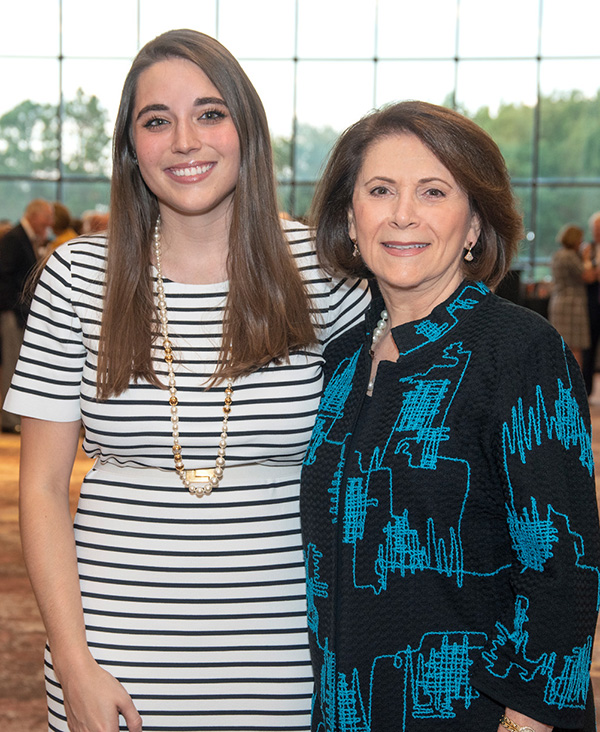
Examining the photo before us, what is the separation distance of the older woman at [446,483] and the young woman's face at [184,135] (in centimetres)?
28

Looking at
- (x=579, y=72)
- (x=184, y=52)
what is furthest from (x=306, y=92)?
(x=184, y=52)

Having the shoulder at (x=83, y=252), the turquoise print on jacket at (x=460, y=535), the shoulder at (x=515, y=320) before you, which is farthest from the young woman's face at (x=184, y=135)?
the shoulder at (x=515, y=320)

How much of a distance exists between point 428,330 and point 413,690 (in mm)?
652

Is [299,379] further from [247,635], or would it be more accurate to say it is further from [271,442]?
[247,635]

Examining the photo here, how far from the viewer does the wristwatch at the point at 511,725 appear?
1513mm

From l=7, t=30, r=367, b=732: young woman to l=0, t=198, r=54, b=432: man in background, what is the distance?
5.18 m

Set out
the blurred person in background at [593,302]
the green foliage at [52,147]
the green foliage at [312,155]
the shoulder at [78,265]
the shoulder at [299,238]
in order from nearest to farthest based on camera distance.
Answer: the shoulder at [78,265] → the shoulder at [299,238] → the blurred person in background at [593,302] → the green foliage at [312,155] → the green foliage at [52,147]

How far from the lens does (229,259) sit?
1.99 m

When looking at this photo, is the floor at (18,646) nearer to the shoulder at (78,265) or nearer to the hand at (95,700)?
the hand at (95,700)

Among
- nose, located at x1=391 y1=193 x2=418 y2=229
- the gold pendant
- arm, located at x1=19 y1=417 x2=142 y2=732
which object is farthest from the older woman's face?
arm, located at x1=19 y1=417 x2=142 y2=732

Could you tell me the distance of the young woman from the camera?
183 cm

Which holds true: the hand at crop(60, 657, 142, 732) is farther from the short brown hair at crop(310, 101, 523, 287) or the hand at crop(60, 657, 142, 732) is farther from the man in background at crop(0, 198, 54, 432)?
the man in background at crop(0, 198, 54, 432)

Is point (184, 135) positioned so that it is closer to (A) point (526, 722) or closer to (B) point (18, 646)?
(A) point (526, 722)

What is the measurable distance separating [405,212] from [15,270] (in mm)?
6355
